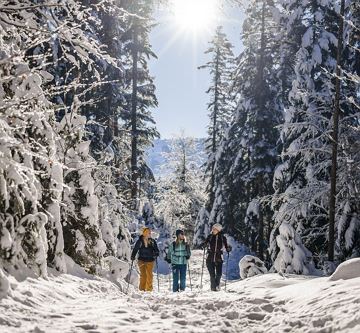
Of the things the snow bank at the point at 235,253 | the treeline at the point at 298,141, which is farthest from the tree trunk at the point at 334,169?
the snow bank at the point at 235,253

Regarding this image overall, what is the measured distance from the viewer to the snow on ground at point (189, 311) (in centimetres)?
501

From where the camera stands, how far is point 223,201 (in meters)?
29.2

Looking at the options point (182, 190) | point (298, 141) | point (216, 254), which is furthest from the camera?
point (182, 190)

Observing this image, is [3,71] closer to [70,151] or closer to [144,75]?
[70,151]

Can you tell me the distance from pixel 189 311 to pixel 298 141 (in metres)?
12.5

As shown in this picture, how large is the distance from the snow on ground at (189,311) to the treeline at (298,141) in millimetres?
4353

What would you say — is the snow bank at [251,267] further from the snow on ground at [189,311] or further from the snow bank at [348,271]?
the snow bank at [348,271]

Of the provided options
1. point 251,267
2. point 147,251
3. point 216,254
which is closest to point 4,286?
point 147,251

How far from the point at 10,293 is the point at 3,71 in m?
3.65

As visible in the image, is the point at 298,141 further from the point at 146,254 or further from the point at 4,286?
the point at 4,286

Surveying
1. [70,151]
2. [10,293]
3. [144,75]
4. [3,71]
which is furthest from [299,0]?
[10,293]

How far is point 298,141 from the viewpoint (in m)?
17.7

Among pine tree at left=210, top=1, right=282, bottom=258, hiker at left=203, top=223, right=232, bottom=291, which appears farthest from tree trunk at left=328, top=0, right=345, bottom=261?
pine tree at left=210, top=1, right=282, bottom=258

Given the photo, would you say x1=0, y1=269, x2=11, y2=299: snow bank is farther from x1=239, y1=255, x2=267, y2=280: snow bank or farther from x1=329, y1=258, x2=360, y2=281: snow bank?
x1=239, y1=255, x2=267, y2=280: snow bank
